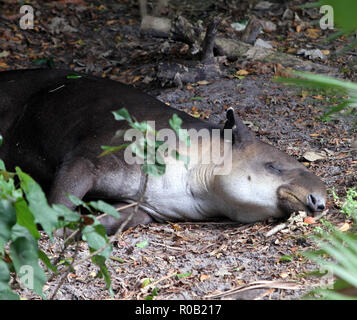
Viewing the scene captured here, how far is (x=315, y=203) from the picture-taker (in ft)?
15.3

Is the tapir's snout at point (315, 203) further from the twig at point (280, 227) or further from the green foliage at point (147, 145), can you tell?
the green foliage at point (147, 145)

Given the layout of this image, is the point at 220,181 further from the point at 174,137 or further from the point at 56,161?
the point at 56,161

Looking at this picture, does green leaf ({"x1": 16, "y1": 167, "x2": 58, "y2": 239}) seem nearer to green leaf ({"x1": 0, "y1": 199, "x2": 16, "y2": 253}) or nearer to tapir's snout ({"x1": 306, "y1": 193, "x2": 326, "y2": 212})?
green leaf ({"x1": 0, "y1": 199, "x2": 16, "y2": 253})

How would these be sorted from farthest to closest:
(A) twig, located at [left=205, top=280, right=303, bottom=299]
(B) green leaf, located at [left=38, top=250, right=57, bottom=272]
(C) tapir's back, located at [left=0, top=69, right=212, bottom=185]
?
(C) tapir's back, located at [left=0, top=69, right=212, bottom=185] < (A) twig, located at [left=205, top=280, right=303, bottom=299] < (B) green leaf, located at [left=38, top=250, right=57, bottom=272]

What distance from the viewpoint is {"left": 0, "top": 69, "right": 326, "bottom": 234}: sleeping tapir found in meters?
4.96

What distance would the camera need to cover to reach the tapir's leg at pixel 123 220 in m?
5.22

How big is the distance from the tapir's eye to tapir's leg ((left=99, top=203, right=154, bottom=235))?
1194 millimetres

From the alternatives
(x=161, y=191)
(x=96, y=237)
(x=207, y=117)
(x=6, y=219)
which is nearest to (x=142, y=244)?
(x=161, y=191)

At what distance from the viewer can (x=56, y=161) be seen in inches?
219

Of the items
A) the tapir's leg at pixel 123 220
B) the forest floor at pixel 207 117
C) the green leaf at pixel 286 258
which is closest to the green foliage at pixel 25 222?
the forest floor at pixel 207 117

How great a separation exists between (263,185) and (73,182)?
5.38ft

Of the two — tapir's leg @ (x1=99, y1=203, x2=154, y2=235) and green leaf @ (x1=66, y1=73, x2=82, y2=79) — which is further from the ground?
green leaf @ (x1=66, y1=73, x2=82, y2=79)

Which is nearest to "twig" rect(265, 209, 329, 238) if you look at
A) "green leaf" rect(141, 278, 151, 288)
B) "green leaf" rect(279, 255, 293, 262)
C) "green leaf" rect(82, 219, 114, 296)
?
"green leaf" rect(279, 255, 293, 262)

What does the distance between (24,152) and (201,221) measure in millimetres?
1965
